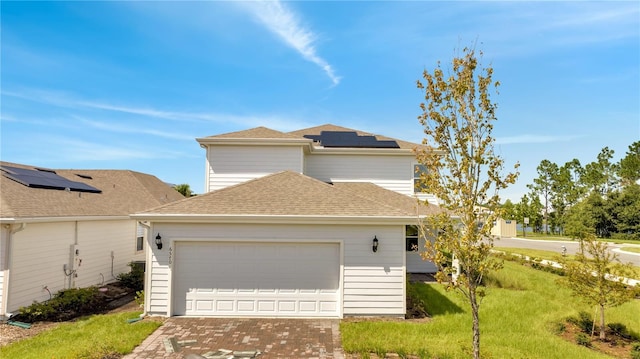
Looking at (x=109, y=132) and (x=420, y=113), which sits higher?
(x=109, y=132)

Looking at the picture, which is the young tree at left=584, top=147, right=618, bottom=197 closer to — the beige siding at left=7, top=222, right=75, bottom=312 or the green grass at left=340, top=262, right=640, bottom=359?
the green grass at left=340, top=262, right=640, bottom=359

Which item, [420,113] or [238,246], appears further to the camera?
[238,246]

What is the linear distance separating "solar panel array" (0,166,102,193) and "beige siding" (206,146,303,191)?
5839mm

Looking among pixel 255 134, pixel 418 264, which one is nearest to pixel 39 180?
pixel 255 134

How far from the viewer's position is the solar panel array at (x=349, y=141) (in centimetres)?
1691

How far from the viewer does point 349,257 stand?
9891 millimetres

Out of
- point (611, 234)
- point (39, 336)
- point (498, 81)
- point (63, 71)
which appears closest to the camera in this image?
point (498, 81)

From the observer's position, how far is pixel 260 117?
69.4 ft

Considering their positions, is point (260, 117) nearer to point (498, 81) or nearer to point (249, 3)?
point (249, 3)

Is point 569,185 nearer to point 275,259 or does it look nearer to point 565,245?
point 565,245

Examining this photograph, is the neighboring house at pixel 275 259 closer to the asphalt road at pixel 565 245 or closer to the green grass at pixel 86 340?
the green grass at pixel 86 340

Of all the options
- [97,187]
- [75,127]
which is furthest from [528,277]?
[75,127]

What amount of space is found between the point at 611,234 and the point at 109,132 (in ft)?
195

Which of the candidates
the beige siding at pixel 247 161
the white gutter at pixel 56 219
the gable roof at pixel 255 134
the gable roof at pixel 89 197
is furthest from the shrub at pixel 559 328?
the gable roof at pixel 89 197
